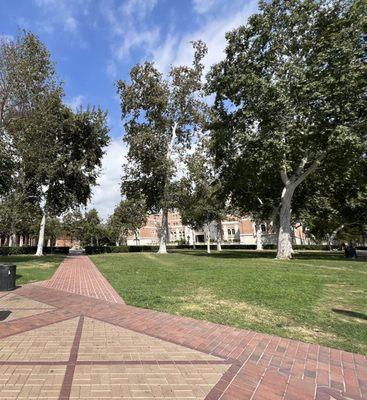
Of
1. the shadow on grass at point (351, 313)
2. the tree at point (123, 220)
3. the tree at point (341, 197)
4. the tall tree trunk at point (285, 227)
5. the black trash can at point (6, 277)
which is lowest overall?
the shadow on grass at point (351, 313)

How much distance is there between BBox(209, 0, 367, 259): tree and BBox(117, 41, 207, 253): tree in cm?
1000

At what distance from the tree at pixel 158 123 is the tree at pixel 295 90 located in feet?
32.8

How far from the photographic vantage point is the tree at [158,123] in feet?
105

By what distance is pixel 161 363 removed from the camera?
4.52 meters

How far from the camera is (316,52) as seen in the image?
2002 centimetres

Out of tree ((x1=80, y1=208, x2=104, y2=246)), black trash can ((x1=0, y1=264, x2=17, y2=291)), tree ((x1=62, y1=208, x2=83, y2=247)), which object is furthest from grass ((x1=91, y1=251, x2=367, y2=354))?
tree ((x1=62, y1=208, x2=83, y2=247))

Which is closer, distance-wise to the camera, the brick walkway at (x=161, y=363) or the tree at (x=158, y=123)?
the brick walkway at (x=161, y=363)

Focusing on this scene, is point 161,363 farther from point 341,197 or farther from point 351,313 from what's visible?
point 341,197

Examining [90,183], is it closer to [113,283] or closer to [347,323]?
[113,283]

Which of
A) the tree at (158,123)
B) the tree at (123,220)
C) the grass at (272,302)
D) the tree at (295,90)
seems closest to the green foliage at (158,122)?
the tree at (158,123)

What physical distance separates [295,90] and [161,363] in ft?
58.7

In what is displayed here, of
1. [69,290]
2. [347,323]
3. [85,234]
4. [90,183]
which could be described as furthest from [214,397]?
[85,234]

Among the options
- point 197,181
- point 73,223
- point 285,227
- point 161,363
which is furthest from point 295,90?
point 73,223

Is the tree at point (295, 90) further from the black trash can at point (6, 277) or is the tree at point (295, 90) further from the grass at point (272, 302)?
the black trash can at point (6, 277)
